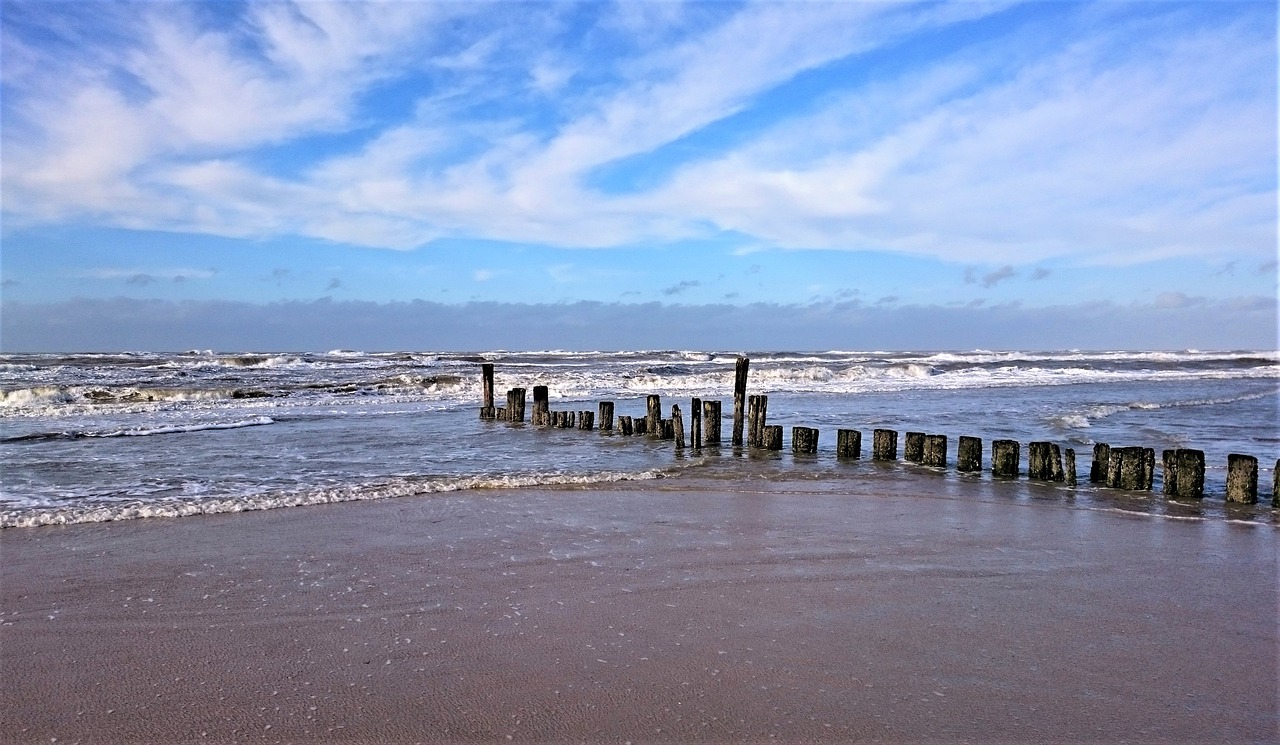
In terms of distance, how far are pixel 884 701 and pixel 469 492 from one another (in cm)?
639

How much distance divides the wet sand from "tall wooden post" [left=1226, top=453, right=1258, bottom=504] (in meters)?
1.55

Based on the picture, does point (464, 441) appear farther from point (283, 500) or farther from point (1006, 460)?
point (1006, 460)

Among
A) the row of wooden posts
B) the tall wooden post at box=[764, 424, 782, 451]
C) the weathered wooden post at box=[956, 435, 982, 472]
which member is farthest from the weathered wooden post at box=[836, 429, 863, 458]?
the weathered wooden post at box=[956, 435, 982, 472]

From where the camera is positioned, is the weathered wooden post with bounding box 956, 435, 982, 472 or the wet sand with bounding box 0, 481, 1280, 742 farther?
the weathered wooden post with bounding box 956, 435, 982, 472

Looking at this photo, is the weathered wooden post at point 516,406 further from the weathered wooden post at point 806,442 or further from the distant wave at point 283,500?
the distant wave at point 283,500

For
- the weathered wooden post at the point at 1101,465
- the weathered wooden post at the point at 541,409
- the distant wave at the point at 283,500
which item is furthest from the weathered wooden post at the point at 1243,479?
the weathered wooden post at the point at 541,409

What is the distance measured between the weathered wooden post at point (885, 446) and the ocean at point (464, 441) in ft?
1.59

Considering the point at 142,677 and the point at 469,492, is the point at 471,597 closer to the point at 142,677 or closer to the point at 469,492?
the point at 142,677

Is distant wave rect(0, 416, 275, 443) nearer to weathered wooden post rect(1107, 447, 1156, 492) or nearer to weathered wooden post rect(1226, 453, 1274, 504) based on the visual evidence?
weathered wooden post rect(1107, 447, 1156, 492)

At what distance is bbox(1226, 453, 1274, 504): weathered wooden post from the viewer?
863 centimetres

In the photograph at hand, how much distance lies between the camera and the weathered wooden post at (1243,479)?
8.63 m

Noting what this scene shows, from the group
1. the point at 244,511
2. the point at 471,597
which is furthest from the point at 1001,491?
the point at 244,511

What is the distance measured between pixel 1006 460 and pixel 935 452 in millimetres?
1034

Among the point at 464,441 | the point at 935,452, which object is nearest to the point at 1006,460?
the point at 935,452
